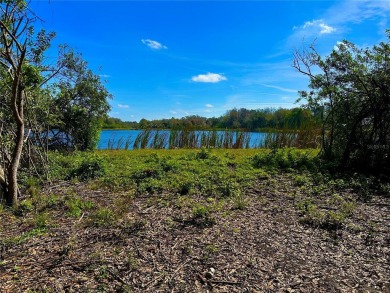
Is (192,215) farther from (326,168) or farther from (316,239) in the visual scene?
(326,168)

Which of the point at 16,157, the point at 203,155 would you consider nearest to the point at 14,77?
the point at 16,157

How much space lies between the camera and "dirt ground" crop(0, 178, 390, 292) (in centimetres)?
234

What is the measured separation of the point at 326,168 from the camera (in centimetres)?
663

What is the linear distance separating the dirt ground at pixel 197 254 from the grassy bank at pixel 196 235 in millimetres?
10

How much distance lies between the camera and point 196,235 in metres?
3.19

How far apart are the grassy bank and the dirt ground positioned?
0.03 ft

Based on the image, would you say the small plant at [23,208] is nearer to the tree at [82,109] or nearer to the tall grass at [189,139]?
the tree at [82,109]

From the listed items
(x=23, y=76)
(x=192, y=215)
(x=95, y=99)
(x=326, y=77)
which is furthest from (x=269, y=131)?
(x=23, y=76)

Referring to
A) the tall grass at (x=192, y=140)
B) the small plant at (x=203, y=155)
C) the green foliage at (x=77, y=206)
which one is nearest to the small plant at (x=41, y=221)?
the green foliage at (x=77, y=206)

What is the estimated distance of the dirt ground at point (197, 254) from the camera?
7.69 feet

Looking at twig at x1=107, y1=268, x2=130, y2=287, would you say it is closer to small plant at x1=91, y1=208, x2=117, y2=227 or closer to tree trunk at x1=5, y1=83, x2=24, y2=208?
small plant at x1=91, y1=208, x2=117, y2=227

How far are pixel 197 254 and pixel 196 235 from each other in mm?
407

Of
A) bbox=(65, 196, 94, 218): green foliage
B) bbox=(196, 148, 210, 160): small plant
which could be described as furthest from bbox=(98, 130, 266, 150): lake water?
bbox=(65, 196, 94, 218): green foliage

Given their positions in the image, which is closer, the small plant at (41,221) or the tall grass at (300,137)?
the small plant at (41,221)
